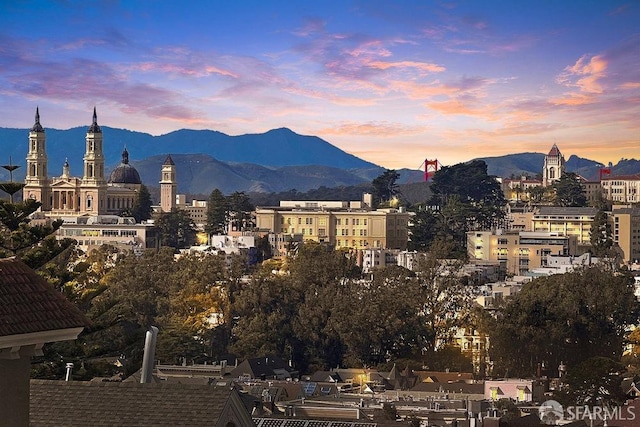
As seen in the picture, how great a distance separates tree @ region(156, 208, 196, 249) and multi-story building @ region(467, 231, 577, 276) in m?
21.4

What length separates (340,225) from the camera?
93250 mm

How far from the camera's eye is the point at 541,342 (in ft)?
127

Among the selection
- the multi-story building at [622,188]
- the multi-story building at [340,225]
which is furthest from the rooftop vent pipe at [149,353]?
the multi-story building at [622,188]

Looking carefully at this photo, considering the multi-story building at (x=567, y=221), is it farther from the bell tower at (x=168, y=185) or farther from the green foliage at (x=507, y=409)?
the green foliage at (x=507, y=409)

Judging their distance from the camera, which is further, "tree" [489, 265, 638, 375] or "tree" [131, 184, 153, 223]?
"tree" [131, 184, 153, 223]

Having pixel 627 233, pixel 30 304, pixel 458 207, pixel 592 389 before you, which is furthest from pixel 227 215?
pixel 30 304

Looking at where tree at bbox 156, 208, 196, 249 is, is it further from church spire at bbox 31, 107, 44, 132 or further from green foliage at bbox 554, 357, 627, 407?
green foliage at bbox 554, 357, 627, 407

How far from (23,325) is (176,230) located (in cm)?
8895

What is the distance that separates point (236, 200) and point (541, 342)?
6039 cm

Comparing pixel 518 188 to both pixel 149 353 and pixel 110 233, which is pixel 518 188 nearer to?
pixel 110 233

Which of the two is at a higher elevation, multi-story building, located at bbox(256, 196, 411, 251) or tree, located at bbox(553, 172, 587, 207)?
tree, located at bbox(553, 172, 587, 207)

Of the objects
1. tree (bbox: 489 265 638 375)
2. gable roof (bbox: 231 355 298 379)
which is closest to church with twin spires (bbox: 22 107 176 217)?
tree (bbox: 489 265 638 375)

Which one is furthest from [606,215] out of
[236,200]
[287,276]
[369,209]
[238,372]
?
[238,372]

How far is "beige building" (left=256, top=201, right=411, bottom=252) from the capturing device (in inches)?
3578
